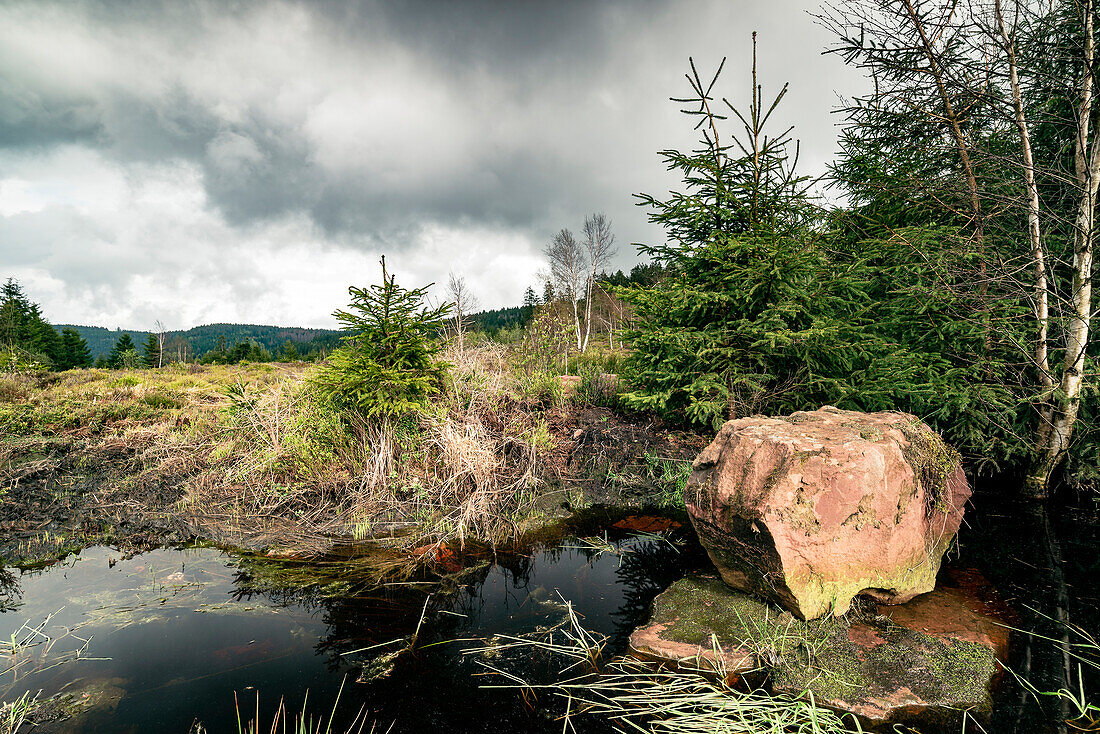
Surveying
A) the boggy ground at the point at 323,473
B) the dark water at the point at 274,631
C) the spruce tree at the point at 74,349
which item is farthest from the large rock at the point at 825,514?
the spruce tree at the point at 74,349

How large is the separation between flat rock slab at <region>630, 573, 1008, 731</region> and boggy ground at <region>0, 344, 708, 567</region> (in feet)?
8.59

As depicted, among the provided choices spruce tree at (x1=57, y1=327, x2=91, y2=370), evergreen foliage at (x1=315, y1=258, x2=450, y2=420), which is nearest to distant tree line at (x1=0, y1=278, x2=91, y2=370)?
spruce tree at (x1=57, y1=327, x2=91, y2=370)

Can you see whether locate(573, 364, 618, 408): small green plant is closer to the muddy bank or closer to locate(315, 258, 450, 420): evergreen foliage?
the muddy bank

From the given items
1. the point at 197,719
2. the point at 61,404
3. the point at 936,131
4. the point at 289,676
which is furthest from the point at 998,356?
the point at 61,404

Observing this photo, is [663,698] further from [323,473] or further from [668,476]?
[323,473]

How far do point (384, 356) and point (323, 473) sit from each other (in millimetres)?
1971

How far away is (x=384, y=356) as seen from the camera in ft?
20.0

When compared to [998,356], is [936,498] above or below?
below

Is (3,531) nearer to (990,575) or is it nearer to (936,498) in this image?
(936,498)

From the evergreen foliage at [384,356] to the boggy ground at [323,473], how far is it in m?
0.49

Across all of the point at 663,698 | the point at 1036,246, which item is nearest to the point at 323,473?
the point at 663,698

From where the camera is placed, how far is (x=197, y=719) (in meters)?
2.75

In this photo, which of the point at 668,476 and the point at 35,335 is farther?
the point at 35,335

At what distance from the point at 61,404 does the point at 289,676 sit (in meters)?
10.9
